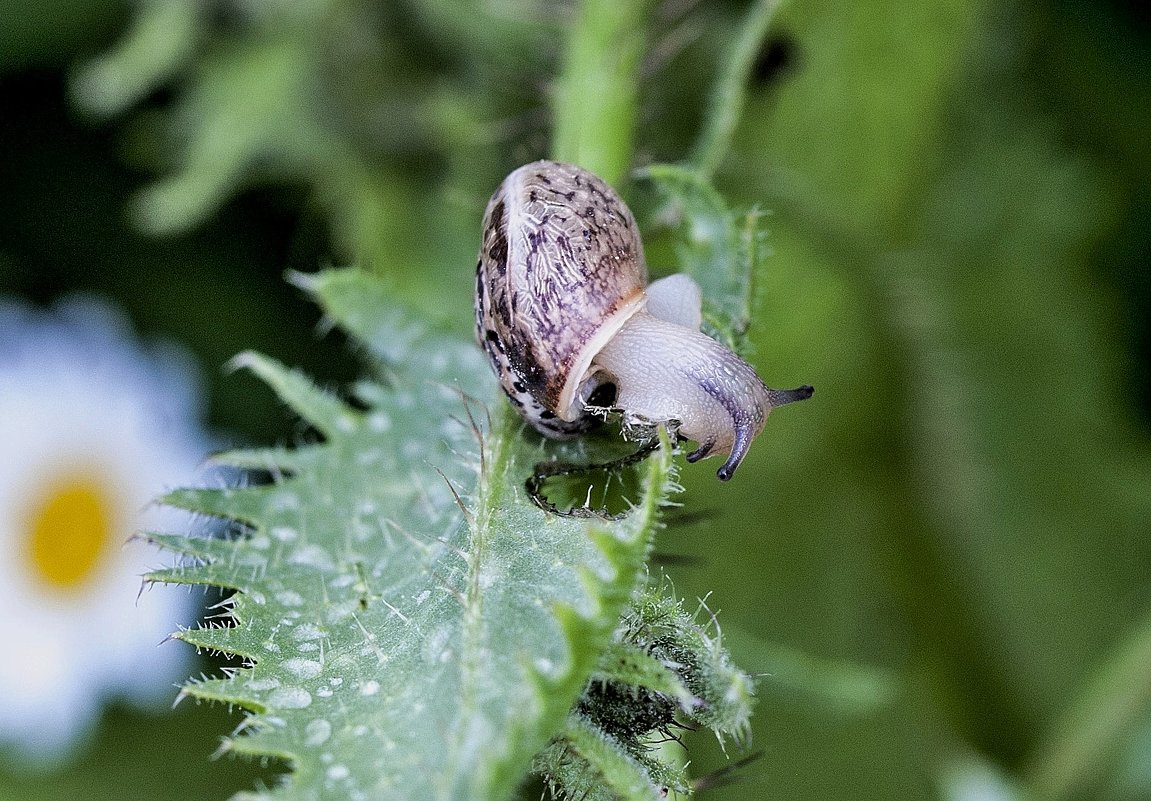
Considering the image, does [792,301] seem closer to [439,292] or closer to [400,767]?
[439,292]

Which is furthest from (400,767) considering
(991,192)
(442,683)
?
(991,192)

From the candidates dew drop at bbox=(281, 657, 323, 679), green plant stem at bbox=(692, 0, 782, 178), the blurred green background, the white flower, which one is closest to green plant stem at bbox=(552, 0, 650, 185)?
green plant stem at bbox=(692, 0, 782, 178)

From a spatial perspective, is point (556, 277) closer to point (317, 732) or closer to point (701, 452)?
point (701, 452)

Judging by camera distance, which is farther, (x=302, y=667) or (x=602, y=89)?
(x=602, y=89)

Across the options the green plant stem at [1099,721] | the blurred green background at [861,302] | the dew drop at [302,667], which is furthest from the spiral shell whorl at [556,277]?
the green plant stem at [1099,721]

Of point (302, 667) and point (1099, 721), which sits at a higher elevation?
point (1099, 721)

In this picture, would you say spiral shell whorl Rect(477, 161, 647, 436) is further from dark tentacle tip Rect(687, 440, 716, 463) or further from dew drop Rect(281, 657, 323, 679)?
dew drop Rect(281, 657, 323, 679)

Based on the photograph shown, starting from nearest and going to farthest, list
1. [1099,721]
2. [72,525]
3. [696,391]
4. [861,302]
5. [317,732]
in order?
[317,732] < [696,391] < [1099,721] < [861,302] < [72,525]

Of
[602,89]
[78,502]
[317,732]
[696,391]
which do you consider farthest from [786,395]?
[78,502]
